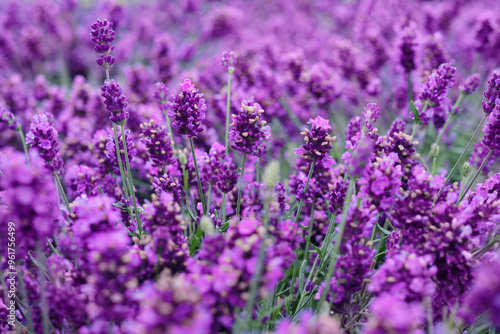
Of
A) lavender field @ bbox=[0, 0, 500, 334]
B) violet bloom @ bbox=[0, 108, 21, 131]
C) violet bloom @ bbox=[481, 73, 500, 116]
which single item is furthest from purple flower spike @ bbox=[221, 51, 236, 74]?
violet bloom @ bbox=[481, 73, 500, 116]

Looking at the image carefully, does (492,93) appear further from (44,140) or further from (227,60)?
(44,140)

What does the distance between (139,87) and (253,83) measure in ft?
3.71

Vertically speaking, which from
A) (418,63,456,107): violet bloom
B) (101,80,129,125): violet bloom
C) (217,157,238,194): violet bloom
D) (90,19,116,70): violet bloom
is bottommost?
(418,63,456,107): violet bloom

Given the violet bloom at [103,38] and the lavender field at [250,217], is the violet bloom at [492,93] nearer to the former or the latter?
the lavender field at [250,217]

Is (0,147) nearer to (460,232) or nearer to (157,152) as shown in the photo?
(157,152)

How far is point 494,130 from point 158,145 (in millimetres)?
1598

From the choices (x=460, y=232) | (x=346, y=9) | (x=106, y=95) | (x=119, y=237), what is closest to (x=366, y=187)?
(x=460, y=232)

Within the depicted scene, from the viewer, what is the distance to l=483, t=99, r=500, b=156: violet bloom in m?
1.79

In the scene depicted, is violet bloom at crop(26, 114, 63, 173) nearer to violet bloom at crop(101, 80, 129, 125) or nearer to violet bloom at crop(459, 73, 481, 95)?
violet bloom at crop(101, 80, 129, 125)

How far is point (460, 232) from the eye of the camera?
146 cm

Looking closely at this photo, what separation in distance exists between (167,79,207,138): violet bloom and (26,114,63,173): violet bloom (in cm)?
57

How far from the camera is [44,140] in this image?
6.00 ft

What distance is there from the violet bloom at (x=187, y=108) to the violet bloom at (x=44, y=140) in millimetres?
571

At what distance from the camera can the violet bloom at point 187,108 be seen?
6.05 feet
